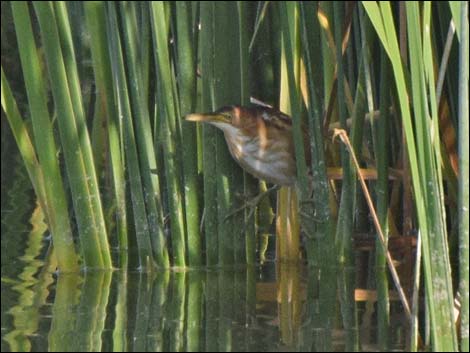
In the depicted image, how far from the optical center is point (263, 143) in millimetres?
3547

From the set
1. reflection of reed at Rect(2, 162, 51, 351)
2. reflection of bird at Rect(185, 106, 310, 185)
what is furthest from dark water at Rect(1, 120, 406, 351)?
reflection of bird at Rect(185, 106, 310, 185)

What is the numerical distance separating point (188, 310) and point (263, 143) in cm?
69

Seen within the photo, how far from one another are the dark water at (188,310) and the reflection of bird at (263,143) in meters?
0.27

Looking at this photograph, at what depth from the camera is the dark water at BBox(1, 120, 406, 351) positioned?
2.68m

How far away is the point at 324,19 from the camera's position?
3.35 meters

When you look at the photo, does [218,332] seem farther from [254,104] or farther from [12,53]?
[12,53]

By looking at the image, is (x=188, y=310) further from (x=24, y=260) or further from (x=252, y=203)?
(x=24, y=260)

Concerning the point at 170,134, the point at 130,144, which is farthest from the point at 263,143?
the point at 130,144

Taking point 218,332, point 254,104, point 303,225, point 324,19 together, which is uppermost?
point 324,19

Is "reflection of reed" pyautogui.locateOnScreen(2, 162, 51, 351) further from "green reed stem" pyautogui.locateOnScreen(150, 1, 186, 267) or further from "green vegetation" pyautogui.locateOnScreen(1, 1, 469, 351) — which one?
"green reed stem" pyautogui.locateOnScreen(150, 1, 186, 267)

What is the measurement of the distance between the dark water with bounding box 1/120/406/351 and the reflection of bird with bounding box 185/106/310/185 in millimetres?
272

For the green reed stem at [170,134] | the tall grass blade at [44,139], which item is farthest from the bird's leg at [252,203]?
the tall grass blade at [44,139]

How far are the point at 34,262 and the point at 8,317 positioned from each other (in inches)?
30.0

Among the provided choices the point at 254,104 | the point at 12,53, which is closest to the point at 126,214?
the point at 254,104
